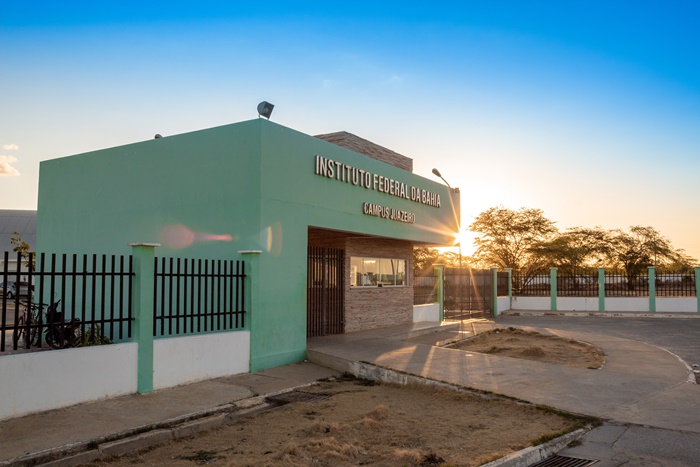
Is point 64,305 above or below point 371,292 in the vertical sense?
above

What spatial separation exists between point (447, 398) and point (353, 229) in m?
6.64

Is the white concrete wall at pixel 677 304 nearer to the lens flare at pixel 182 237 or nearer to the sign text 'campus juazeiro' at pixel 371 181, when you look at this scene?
the sign text 'campus juazeiro' at pixel 371 181

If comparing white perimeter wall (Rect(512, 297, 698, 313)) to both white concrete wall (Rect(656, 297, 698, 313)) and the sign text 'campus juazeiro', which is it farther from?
the sign text 'campus juazeiro'

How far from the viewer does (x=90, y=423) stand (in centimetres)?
717

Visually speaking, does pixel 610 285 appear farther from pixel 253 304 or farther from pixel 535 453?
pixel 535 453

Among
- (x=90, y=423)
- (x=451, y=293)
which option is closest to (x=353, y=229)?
(x=90, y=423)

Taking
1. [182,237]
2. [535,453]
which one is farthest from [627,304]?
[535,453]

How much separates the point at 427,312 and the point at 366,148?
7.64 m

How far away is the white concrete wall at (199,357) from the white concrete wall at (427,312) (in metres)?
10.6

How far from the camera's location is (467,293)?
2597cm

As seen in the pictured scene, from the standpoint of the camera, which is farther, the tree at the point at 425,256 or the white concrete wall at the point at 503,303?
the tree at the point at 425,256

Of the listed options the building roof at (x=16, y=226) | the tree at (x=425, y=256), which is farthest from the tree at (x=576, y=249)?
the building roof at (x=16, y=226)

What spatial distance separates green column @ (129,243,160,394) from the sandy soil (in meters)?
8.40

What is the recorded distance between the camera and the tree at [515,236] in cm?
4603
